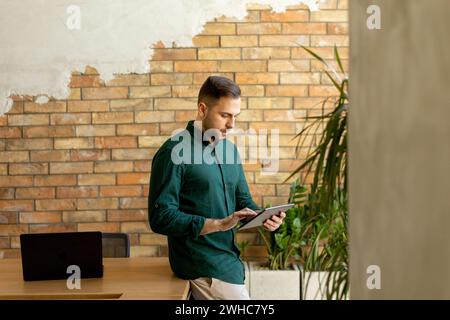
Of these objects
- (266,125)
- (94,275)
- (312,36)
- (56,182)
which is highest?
(312,36)

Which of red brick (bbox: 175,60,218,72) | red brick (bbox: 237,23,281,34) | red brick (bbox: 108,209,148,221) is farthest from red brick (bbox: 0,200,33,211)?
red brick (bbox: 237,23,281,34)

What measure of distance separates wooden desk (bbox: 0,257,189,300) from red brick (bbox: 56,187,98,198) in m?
1.24

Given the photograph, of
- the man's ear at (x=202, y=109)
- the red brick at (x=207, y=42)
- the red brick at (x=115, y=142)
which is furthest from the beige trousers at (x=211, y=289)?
the red brick at (x=207, y=42)

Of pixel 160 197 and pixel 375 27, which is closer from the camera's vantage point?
pixel 375 27

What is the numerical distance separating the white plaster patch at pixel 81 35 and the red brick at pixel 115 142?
383 millimetres

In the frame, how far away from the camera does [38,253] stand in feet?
9.23

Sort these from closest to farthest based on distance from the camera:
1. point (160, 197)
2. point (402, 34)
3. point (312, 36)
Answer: point (402, 34), point (160, 197), point (312, 36)

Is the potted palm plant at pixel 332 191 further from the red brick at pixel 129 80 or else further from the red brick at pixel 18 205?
the red brick at pixel 18 205

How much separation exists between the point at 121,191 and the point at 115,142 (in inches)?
12.8

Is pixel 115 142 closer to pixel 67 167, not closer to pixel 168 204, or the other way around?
pixel 67 167

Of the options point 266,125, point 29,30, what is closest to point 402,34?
point 266,125

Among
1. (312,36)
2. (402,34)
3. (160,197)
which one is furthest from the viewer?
(312,36)

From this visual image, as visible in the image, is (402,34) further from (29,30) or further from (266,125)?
(29,30)
